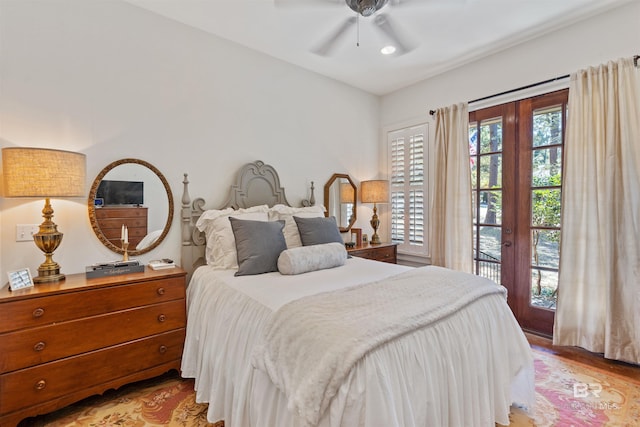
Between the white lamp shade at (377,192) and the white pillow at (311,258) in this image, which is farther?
the white lamp shade at (377,192)

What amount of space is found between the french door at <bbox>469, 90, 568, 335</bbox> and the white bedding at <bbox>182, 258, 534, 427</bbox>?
1393 mm

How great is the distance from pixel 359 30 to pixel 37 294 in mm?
2975

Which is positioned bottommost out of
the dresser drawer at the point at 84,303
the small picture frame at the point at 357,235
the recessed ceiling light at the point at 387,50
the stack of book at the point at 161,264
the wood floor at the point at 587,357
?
the wood floor at the point at 587,357

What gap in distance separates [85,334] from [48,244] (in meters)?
0.61

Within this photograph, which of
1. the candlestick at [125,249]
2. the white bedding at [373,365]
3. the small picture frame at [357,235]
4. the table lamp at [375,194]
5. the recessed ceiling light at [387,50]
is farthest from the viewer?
the table lamp at [375,194]

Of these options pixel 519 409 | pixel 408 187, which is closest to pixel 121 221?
pixel 519 409

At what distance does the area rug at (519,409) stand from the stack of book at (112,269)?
83 cm

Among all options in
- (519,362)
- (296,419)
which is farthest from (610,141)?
(296,419)

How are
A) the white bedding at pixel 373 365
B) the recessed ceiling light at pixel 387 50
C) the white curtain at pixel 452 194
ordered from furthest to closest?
1. the white curtain at pixel 452 194
2. the recessed ceiling light at pixel 387 50
3. the white bedding at pixel 373 365

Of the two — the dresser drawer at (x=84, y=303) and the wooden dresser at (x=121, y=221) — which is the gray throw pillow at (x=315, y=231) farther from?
the wooden dresser at (x=121, y=221)

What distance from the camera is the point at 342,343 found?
1.15 meters

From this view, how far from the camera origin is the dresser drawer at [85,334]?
5.43 feet

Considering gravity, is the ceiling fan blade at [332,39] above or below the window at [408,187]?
above

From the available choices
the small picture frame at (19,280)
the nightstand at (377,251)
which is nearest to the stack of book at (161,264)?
the small picture frame at (19,280)
